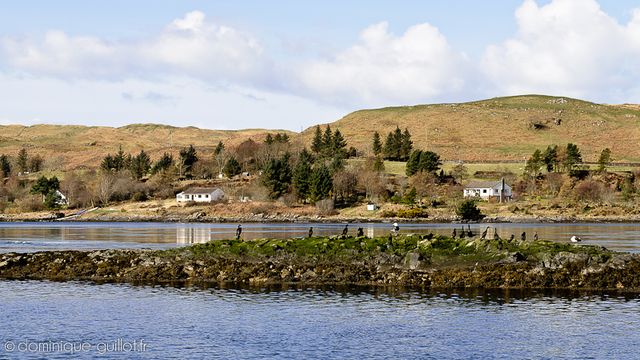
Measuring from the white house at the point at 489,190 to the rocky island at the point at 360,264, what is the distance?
107024 millimetres

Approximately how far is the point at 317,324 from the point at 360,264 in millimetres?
15559

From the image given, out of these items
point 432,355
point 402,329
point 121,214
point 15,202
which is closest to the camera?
point 432,355

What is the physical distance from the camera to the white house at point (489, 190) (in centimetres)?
15912

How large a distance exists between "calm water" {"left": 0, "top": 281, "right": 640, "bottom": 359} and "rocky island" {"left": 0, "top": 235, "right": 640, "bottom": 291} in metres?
3.11

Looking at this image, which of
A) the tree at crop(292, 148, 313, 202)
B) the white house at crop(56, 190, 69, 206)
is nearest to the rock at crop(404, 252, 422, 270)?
the tree at crop(292, 148, 313, 202)

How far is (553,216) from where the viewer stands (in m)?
138

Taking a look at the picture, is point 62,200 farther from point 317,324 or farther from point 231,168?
point 317,324

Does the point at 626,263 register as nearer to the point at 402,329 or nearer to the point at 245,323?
the point at 402,329

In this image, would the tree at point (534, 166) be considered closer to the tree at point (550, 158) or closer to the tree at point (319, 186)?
the tree at point (550, 158)

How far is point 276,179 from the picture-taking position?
164 metres

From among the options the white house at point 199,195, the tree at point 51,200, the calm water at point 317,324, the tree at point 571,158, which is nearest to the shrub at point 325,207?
the white house at point 199,195

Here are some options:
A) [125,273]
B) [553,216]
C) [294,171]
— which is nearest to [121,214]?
[294,171]

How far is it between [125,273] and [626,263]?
104ft

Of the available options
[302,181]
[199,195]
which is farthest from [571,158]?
[199,195]
